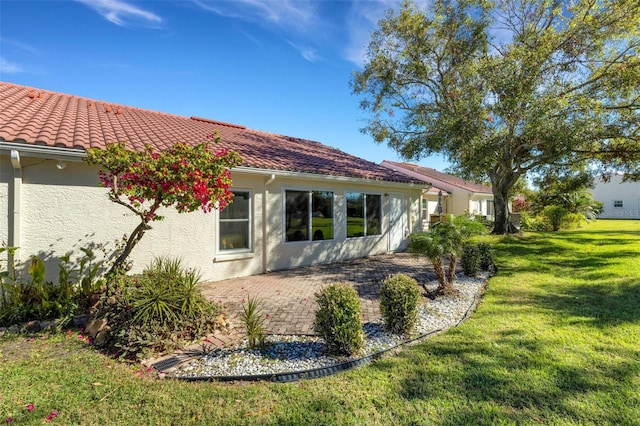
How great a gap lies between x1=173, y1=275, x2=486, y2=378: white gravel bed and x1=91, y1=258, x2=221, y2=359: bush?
0.72 metres

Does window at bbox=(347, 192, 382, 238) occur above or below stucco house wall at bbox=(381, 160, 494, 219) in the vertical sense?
below

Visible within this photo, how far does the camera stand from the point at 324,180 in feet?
38.6

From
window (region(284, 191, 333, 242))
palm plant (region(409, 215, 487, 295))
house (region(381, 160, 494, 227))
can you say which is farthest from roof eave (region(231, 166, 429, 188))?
house (region(381, 160, 494, 227))

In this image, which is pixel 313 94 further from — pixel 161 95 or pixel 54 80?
pixel 54 80

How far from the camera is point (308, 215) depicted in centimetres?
1148

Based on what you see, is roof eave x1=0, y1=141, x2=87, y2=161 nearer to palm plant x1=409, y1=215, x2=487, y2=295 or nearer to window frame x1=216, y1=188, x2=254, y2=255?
window frame x1=216, y1=188, x2=254, y2=255

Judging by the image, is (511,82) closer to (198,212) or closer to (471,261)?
(471,261)

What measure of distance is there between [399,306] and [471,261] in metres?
5.18

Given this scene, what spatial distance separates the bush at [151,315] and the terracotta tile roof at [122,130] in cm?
345

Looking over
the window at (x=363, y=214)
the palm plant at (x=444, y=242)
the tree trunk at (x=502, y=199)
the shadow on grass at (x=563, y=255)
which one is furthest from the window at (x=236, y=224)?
the tree trunk at (x=502, y=199)

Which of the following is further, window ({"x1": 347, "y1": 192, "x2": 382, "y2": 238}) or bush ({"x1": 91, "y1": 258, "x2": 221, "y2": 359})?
window ({"x1": 347, "y1": 192, "x2": 382, "y2": 238})

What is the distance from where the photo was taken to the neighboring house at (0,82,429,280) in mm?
6574

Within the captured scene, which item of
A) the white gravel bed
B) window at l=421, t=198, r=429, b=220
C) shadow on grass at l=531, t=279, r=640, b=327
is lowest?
the white gravel bed

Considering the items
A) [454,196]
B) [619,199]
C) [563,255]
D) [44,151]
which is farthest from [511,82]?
[619,199]
